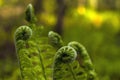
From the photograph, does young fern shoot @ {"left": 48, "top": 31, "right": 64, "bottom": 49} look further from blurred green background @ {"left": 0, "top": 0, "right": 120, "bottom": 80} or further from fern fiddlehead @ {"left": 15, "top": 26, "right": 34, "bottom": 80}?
blurred green background @ {"left": 0, "top": 0, "right": 120, "bottom": 80}

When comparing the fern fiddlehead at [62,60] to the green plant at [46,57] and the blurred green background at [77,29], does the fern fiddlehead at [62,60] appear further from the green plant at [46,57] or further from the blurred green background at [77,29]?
the blurred green background at [77,29]

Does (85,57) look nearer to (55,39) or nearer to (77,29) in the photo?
(55,39)

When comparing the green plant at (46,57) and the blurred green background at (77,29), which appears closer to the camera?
the green plant at (46,57)

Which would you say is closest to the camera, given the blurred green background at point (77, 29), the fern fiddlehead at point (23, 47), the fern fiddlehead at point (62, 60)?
the fern fiddlehead at point (62, 60)

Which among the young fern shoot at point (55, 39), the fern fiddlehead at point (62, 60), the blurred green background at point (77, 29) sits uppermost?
the blurred green background at point (77, 29)

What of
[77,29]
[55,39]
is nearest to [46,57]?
[55,39]

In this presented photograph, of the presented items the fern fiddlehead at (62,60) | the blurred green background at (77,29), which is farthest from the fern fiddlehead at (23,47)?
the blurred green background at (77,29)

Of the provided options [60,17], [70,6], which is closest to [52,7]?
[70,6]
